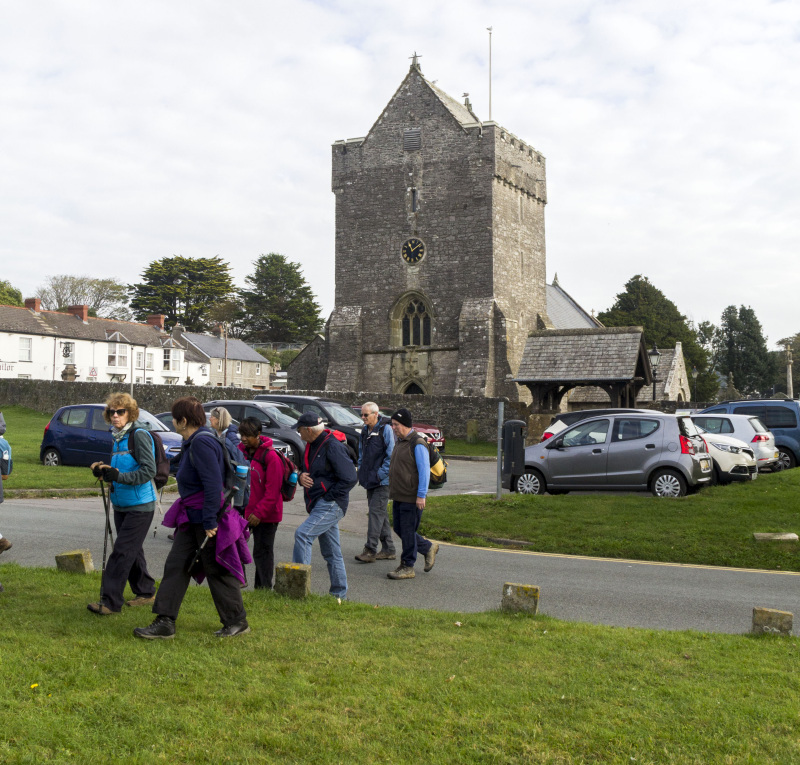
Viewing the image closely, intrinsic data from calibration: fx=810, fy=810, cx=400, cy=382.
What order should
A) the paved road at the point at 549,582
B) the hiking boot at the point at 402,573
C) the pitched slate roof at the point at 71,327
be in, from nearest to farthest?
the paved road at the point at 549,582 → the hiking boot at the point at 402,573 → the pitched slate roof at the point at 71,327

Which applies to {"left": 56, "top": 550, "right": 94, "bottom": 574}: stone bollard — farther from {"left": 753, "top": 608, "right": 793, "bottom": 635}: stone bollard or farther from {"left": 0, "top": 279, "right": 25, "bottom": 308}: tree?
{"left": 0, "top": 279, "right": 25, "bottom": 308}: tree

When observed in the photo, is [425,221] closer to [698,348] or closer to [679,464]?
[679,464]

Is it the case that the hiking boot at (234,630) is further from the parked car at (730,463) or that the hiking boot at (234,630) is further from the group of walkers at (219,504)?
the parked car at (730,463)

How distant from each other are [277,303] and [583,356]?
57.8m

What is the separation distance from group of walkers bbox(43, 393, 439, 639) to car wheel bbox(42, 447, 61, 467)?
41.4ft

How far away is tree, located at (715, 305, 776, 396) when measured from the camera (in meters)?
83.5

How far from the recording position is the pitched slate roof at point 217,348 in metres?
67.5

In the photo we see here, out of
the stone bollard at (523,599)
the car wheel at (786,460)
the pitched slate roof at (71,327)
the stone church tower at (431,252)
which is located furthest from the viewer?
the pitched slate roof at (71,327)

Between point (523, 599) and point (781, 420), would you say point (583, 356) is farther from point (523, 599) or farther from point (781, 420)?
point (523, 599)

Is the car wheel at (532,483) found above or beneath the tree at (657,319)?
beneath

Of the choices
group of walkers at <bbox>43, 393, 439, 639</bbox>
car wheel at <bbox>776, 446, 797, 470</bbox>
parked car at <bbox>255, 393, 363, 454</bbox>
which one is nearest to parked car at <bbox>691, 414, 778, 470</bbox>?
car wheel at <bbox>776, 446, 797, 470</bbox>

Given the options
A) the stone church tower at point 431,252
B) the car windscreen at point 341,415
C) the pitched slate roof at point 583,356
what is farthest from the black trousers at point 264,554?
the stone church tower at point 431,252

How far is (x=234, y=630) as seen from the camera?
5.95m

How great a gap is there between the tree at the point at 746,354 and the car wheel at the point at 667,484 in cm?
7460
